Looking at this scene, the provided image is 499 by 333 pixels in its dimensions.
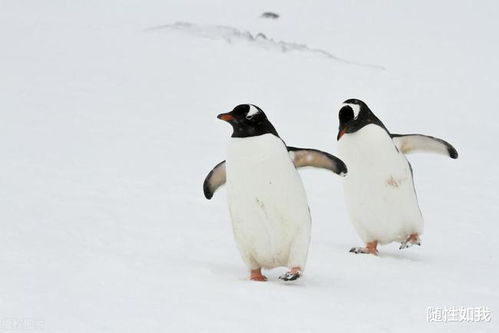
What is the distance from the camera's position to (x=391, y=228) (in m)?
5.62

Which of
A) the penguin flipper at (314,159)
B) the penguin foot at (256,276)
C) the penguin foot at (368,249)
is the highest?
the penguin flipper at (314,159)

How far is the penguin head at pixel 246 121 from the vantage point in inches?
164

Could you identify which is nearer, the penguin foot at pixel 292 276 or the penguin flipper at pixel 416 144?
the penguin foot at pixel 292 276

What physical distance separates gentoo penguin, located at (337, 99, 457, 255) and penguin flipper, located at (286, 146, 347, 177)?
0.88 m

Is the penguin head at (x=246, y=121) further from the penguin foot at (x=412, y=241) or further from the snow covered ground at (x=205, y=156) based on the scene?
the penguin foot at (x=412, y=241)

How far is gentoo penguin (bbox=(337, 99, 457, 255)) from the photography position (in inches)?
213

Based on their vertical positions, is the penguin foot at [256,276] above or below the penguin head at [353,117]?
below

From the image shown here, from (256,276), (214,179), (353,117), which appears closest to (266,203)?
(256,276)
